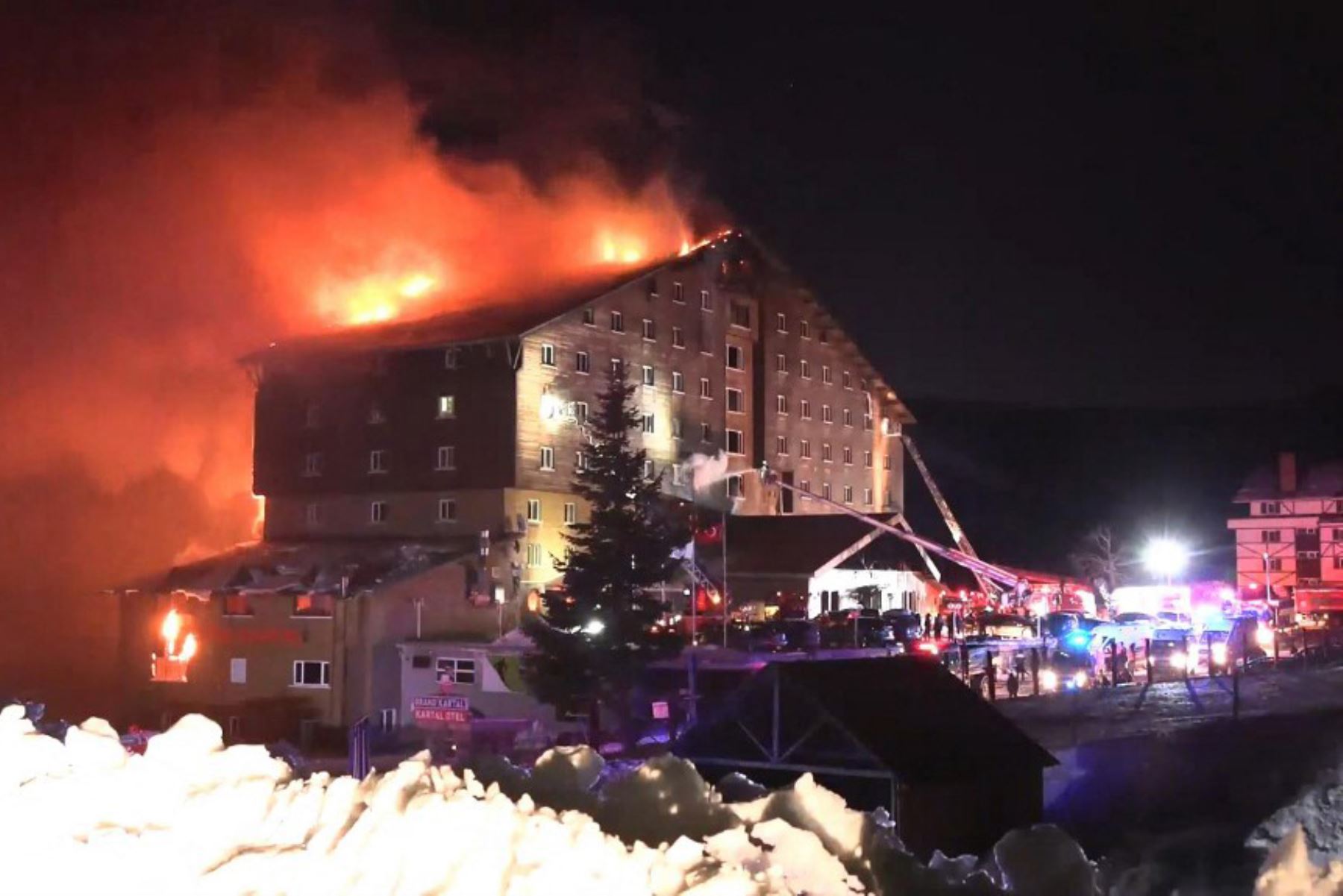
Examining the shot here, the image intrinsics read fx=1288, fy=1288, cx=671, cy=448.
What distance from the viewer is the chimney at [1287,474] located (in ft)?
234

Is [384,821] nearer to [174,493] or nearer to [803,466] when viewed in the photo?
[803,466]

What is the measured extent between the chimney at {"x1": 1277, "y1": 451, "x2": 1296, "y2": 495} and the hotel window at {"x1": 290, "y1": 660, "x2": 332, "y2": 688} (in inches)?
2180

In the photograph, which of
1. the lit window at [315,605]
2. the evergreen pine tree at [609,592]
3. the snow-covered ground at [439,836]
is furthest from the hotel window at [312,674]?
the snow-covered ground at [439,836]

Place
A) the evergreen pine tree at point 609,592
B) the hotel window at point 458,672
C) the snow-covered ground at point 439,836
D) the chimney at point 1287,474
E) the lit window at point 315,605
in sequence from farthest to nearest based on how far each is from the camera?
the chimney at point 1287,474, the lit window at point 315,605, the hotel window at point 458,672, the evergreen pine tree at point 609,592, the snow-covered ground at point 439,836

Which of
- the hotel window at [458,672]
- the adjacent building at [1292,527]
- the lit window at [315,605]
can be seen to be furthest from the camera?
the adjacent building at [1292,527]

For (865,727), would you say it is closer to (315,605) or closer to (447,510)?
(315,605)

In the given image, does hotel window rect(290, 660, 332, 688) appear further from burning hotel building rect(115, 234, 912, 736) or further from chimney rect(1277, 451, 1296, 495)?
chimney rect(1277, 451, 1296, 495)

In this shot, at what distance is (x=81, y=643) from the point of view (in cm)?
5631

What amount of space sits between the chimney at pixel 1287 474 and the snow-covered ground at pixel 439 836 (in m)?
74.1

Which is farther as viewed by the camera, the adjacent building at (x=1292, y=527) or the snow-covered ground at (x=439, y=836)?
the adjacent building at (x=1292, y=527)

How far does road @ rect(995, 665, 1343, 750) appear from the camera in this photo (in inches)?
1027

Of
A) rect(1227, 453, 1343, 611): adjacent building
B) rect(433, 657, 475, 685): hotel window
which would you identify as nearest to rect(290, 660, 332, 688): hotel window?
rect(433, 657, 475, 685): hotel window

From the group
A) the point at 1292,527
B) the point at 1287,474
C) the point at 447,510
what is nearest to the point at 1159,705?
the point at 447,510

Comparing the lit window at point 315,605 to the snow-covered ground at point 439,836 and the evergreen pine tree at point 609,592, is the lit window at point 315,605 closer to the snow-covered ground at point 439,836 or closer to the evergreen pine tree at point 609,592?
the evergreen pine tree at point 609,592
